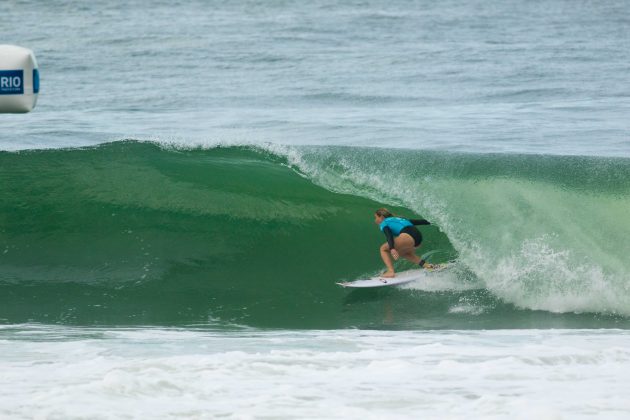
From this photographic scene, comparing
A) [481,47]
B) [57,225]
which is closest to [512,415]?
[57,225]

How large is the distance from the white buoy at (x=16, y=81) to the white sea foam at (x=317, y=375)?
198 centimetres

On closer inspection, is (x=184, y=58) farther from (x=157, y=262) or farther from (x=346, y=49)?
(x=157, y=262)

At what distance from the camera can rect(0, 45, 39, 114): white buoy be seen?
809 centimetres

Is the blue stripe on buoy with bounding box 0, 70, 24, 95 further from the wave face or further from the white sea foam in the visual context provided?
the wave face

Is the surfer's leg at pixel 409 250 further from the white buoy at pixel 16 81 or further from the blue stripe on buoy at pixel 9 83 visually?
the blue stripe on buoy at pixel 9 83

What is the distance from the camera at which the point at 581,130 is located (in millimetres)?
17969

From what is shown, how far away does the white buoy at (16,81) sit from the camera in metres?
8.09

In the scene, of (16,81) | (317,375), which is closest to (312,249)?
(317,375)

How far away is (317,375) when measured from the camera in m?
7.36

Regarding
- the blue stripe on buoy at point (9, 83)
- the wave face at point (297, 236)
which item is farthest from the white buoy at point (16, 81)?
the wave face at point (297, 236)

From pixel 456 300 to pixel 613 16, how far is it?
30405 millimetres

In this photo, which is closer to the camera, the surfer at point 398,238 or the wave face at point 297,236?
the wave face at point 297,236

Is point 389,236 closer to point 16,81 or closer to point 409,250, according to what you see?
point 409,250

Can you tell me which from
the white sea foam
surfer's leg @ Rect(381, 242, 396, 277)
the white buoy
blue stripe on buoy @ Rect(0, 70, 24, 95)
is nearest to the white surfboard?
surfer's leg @ Rect(381, 242, 396, 277)
